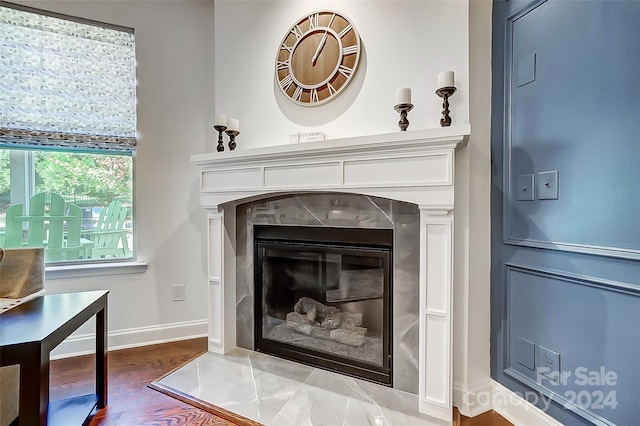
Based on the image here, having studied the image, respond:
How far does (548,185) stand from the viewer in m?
1.53

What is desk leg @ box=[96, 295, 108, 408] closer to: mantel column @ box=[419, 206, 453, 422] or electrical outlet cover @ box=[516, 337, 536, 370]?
mantel column @ box=[419, 206, 453, 422]

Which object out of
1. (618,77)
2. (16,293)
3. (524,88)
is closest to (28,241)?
(16,293)

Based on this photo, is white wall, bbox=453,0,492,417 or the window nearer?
white wall, bbox=453,0,492,417

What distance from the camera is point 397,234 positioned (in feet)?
6.19

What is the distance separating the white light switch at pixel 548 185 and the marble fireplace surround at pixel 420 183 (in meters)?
0.39

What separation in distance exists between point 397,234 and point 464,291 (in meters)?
0.46

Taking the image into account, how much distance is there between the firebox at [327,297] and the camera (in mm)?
1984

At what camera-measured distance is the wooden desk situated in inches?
47.8

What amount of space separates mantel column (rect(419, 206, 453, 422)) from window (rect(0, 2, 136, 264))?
2304 mm

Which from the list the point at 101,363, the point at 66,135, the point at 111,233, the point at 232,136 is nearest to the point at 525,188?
the point at 232,136

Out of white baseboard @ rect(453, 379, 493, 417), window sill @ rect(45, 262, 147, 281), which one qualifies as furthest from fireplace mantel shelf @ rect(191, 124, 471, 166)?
white baseboard @ rect(453, 379, 493, 417)

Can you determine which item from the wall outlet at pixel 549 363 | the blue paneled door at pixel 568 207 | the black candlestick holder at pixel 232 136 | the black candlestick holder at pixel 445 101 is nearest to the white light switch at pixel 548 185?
the blue paneled door at pixel 568 207

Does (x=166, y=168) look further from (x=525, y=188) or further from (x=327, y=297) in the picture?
(x=525, y=188)

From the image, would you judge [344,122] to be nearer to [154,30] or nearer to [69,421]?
[154,30]
